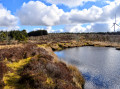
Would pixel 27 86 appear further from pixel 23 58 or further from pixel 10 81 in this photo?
pixel 23 58

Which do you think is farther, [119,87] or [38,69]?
[119,87]

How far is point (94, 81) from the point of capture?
1806 centimetres

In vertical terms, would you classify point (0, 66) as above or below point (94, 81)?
above

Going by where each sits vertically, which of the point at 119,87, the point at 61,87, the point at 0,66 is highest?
the point at 0,66

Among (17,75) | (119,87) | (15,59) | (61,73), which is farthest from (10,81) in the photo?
(119,87)

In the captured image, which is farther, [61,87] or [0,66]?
[0,66]

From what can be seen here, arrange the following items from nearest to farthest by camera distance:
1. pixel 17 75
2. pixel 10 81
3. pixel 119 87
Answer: pixel 10 81, pixel 17 75, pixel 119 87

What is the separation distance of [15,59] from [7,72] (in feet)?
20.0

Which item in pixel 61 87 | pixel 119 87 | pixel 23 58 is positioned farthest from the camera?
pixel 23 58

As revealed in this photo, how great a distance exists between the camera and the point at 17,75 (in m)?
13.3

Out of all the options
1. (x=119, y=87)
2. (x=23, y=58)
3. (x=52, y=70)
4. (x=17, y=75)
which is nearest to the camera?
(x=17, y=75)

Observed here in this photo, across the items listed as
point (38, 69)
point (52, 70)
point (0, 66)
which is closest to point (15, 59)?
point (0, 66)

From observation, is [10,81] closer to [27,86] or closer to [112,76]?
[27,86]

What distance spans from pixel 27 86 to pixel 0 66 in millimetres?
5397
